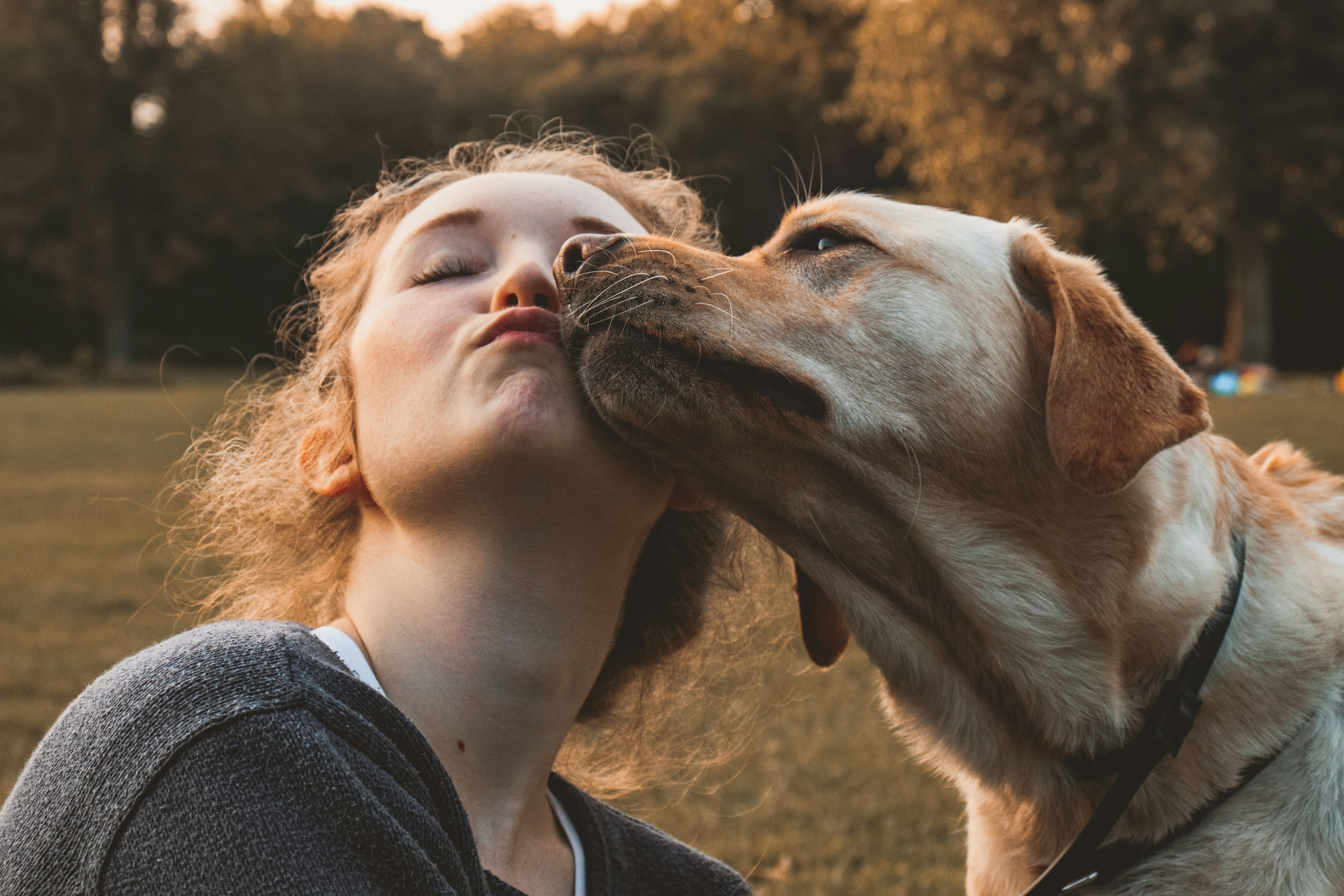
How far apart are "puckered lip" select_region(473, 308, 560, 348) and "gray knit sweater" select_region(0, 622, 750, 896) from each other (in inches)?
30.3

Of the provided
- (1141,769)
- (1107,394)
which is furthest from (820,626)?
(1107,394)

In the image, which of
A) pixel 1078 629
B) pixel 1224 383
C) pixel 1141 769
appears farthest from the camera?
pixel 1224 383

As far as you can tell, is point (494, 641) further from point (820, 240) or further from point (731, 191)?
point (731, 191)

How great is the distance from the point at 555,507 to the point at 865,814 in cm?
261

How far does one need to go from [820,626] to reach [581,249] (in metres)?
1.25

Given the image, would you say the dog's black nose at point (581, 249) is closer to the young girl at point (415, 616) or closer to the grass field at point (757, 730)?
the young girl at point (415, 616)

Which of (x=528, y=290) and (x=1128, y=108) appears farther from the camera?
(x=1128, y=108)

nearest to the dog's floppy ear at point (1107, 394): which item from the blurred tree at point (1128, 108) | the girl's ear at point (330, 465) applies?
the girl's ear at point (330, 465)

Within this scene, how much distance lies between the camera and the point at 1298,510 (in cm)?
279

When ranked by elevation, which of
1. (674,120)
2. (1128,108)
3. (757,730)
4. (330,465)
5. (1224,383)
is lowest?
(1224,383)

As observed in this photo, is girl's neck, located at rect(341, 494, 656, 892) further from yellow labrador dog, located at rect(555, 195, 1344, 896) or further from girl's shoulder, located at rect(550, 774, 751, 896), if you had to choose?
yellow labrador dog, located at rect(555, 195, 1344, 896)

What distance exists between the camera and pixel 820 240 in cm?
295

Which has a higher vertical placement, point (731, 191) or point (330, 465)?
point (330, 465)

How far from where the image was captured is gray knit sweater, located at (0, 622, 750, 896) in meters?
→ 1.84
